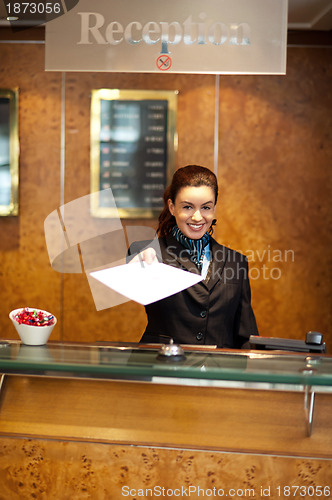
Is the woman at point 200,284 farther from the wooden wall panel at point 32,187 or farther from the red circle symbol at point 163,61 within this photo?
the wooden wall panel at point 32,187

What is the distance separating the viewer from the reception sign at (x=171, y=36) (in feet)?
9.57

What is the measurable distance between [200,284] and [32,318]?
0.81m

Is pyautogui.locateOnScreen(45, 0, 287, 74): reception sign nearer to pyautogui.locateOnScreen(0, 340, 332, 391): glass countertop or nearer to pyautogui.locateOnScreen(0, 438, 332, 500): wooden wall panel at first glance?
pyautogui.locateOnScreen(0, 340, 332, 391): glass countertop

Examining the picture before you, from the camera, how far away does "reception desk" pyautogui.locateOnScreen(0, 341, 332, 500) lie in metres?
1.74

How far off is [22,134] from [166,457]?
3.34 metres

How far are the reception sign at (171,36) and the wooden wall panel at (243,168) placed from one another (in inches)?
58.7

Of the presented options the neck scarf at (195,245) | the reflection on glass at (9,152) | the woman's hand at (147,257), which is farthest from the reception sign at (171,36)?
the reflection on glass at (9,152)

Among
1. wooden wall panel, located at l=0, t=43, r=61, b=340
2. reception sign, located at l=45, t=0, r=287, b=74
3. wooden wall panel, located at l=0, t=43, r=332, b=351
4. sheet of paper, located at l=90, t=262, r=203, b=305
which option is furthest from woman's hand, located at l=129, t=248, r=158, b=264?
wooden wall panel, located at l=0, t=43, r=61, b=340

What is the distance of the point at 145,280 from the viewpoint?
1958mm

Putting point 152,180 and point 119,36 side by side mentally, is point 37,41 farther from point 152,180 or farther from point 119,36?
point 119,36

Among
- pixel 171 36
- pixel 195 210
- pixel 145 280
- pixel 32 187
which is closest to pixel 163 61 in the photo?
pixel 171 36

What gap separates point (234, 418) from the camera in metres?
1.77

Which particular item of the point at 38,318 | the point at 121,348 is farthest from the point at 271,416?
the point at 38,318

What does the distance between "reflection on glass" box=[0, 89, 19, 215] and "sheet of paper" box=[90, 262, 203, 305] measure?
275 cm
